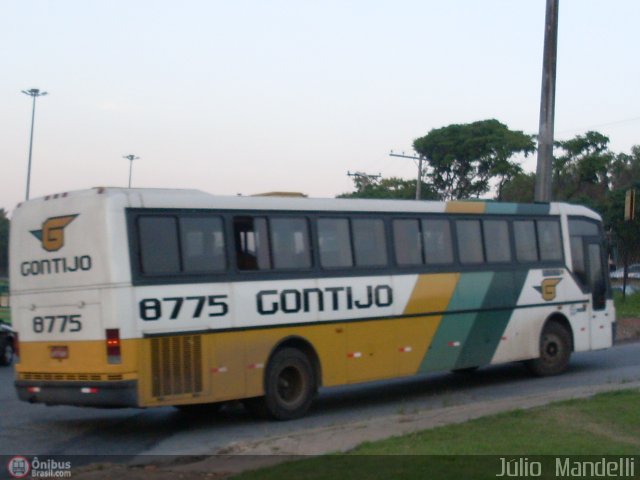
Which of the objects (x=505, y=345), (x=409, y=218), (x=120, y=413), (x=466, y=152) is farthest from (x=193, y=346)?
(x=466, y=152)

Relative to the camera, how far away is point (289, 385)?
13.8m

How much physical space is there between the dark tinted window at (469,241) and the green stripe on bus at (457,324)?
0.27 metres

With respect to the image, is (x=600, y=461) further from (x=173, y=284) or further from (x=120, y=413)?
(x=120, y=413)

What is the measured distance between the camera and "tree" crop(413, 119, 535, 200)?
51.3 meters

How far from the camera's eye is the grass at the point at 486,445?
860 cm

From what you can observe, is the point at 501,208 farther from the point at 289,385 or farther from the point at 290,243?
the point at 289,385

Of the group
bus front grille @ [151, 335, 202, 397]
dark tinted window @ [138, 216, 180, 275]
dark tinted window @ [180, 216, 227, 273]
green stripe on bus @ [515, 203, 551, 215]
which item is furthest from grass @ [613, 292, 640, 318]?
dark tinted window @ [138, 216, 180, 275]

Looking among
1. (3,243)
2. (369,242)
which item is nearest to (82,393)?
(369,242)

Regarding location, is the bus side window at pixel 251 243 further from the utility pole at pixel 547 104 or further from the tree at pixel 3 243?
the tree at pixel 3 243

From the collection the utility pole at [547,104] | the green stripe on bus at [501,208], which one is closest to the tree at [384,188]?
the utility pole at [547,104]

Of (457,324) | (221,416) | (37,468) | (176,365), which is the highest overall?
(457,324)

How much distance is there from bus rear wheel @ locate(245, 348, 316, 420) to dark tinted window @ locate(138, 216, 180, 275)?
206 centimetres

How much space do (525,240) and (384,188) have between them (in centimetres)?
4546

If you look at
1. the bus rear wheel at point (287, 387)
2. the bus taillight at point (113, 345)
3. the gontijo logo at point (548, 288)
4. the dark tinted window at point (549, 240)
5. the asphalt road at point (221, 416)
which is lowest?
the asphalt road at point (221, 416)
